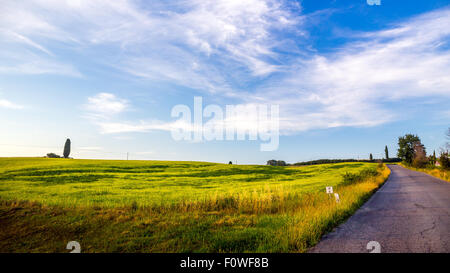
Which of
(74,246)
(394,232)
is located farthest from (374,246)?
(74,246)

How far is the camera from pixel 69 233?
27.4ft

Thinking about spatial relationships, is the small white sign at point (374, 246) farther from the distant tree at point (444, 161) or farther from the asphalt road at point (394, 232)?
the distant tree at point (444, 161)

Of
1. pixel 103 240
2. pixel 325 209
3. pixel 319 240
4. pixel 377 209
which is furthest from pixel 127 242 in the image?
pixel 377 209

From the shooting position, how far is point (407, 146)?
9806 centimetres

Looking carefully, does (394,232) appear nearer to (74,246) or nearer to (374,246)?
(374,246)

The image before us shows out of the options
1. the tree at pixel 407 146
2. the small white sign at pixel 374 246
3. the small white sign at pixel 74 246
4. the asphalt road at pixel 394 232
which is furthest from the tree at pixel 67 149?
the tree at pixel 407 146

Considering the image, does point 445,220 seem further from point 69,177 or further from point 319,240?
point 69,177

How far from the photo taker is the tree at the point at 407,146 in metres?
96.8

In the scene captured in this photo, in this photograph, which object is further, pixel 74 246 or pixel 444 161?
pixel 444 161

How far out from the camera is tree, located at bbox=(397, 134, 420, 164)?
96750 mm

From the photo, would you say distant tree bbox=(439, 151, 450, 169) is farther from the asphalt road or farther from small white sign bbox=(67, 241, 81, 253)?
small white sign bbox=(67, 241, 81, 253)

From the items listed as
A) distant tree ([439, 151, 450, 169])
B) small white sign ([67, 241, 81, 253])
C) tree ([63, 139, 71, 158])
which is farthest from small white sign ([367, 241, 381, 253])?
tree ([63, 139, 71, 158])

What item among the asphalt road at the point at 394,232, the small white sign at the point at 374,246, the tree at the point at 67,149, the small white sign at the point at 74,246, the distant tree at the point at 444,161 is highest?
the tree at the point at 67,149
